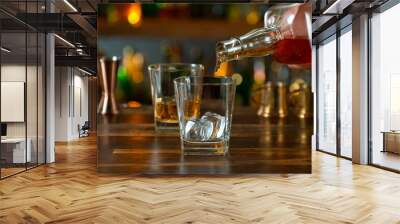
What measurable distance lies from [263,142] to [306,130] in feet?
1.93

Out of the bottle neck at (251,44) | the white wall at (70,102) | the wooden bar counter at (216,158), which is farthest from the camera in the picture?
the white wall at (70,102)

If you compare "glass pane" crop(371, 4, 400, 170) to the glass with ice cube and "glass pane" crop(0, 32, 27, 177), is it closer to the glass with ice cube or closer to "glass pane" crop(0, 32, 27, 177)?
the glass with ice cube

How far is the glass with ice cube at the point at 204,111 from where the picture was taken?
2.83m

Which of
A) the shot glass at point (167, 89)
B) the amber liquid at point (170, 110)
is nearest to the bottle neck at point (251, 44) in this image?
the shot glass at point (167, 89)

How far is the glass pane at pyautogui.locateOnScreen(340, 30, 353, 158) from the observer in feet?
24.7

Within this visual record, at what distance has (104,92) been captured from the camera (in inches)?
173

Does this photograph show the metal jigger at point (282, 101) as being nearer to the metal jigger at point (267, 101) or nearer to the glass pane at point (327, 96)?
the metal jigger at point (267, 101)

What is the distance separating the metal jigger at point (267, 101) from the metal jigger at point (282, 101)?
0.09 m

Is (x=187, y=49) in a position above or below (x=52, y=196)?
above

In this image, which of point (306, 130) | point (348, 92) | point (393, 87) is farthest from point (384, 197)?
point (348, 92)

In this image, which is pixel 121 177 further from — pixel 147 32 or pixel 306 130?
pixel 306 130

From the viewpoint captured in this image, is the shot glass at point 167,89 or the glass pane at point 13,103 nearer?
the shot glass at point 167,89

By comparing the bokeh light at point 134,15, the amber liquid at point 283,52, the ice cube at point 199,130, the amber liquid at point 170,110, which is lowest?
the ice cube at point 199,130

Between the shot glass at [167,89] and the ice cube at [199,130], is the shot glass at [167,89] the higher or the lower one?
the higher one
